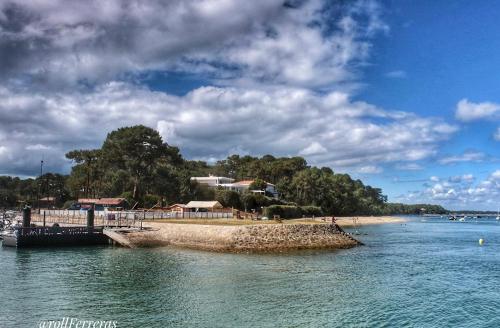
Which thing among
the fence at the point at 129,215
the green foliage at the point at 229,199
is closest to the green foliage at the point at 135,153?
the green foliage at the point at 229,199

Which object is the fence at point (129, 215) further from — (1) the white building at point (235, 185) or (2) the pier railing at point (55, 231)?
(1) the white building at point (235, 185)

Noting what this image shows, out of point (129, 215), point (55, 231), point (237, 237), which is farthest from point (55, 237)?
point (237, 237)

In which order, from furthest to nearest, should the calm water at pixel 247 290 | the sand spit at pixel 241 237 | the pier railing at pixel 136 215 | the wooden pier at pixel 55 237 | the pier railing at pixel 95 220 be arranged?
1. the pier railing at pixel 136 215
2. the pier railing at pixel 95 220
3. the wooden pier at pixel 55 237
4. the sand spit at pixel 241 237
5. the calm water at pixel 247 290

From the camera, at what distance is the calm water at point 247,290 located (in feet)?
75.3

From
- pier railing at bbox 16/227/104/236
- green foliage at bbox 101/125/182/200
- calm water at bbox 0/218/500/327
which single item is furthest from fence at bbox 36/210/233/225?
green foliage at bbox 101/125/182/200

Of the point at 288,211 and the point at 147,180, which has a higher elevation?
the point at 147,180

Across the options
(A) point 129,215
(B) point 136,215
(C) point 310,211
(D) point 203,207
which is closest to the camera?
(B) point 136,215

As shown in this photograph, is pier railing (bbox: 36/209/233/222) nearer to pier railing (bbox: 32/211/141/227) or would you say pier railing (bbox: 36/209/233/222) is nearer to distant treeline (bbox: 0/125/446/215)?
pier railing (bbox: 32/211/141/227)

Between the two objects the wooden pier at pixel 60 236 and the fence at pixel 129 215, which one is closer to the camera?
the wooden pier at pixel 60 236

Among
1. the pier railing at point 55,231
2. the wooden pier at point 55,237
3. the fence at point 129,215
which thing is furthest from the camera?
the fence at point 129,215

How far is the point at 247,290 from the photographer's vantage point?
29219 mm

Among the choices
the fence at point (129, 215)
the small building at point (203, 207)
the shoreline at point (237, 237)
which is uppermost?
the small building at point (203, 207)

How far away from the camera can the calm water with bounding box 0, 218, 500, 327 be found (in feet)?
75.3

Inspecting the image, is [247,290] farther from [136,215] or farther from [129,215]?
[129,215]
